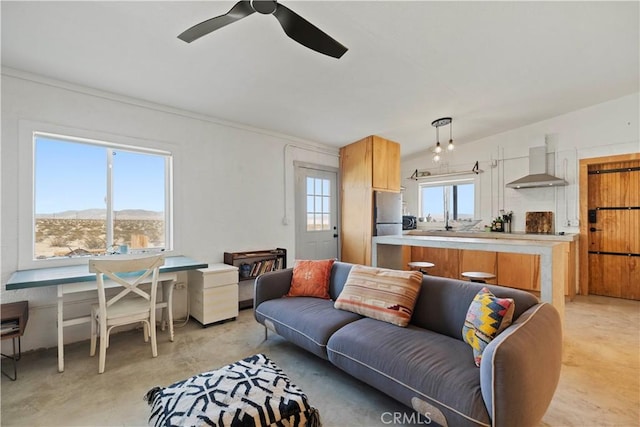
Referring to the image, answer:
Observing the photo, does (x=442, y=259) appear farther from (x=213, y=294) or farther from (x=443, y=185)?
(x=213, y=294)

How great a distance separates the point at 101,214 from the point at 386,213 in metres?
3.92

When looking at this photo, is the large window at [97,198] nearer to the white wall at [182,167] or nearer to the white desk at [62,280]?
the white wall at [182,167]

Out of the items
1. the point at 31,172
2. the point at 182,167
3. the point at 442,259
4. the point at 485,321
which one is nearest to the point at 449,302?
the point at 485,321

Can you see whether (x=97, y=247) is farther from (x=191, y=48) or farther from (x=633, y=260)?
Answer: (x=633, y=260)

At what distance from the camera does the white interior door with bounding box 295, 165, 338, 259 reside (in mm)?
4680

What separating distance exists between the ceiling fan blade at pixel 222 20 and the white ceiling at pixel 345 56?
347 millimetres

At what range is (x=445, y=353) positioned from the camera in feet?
5.39

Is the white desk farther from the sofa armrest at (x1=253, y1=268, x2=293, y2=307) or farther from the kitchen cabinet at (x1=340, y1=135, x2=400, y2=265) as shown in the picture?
the kitchen cabinet at (x1=340, y1=135, x2=400, y2=265)

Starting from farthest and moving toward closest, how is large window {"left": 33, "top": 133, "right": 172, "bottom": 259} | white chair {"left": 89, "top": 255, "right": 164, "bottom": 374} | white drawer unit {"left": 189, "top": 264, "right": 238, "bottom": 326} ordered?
white drawer unit {"left": 189, "top": 264, "right": 238, "bottom": 326} < large window {"left": 33, "top": 133, "right": 172, "bottom": 259} < white chair {"left": 89, "top": 255, "right": 164, "bottom": 374}

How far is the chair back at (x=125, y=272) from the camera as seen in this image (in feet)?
7.39

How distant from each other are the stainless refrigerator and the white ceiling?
Result: 1385mm

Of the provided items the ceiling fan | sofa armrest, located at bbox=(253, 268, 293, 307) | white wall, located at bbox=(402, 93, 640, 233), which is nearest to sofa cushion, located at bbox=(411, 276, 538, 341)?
sofa armrest, located at bbox=(253, 268, 293, 307)

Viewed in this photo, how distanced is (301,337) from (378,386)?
2.37 feet

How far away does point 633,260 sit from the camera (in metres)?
4.13
